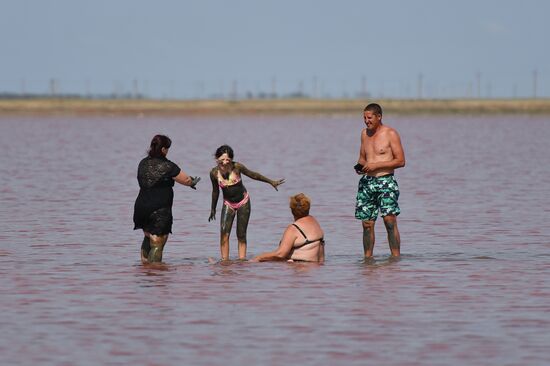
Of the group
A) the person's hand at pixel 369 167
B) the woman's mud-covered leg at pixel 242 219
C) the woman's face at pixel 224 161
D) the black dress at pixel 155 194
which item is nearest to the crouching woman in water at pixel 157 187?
the black dress at pixel 155 194

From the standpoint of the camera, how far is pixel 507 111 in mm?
119562

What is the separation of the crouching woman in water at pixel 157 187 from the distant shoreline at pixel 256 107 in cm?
10052

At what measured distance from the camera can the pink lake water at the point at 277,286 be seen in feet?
38.9

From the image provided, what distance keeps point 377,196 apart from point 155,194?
101 inches

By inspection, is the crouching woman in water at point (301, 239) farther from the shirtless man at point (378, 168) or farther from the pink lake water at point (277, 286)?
the shirtless man at point (378, 168)

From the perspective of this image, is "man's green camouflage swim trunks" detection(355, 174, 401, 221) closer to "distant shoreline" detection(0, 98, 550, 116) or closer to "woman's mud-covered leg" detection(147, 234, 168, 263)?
"woman's mud-covered leg" detection(147, 234, 168, 263)

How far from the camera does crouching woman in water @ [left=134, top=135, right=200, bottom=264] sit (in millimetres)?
16562

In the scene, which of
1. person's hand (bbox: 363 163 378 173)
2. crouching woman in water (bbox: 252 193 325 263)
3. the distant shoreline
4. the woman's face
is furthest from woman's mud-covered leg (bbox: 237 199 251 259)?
the distant shoreline

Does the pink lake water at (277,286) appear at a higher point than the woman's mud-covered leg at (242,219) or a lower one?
lower

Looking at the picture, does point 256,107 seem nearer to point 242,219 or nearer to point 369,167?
point 242,219

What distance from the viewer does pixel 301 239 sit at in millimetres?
16984

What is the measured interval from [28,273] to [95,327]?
155 inches

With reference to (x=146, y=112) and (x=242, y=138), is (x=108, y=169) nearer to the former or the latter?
(x=242, y=138)

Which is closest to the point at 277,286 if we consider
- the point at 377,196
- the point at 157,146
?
the point at 157,146
